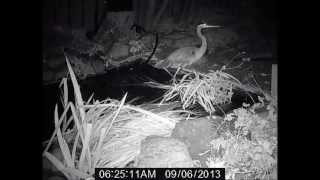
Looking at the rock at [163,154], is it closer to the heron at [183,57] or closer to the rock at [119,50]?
the heron at [183,57]

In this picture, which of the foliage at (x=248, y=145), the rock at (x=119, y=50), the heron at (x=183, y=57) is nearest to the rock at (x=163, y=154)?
the foliage at (x=248, y=145)

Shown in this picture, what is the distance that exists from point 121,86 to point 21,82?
637 mm

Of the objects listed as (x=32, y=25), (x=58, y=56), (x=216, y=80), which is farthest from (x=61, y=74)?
(x=216, y=80)

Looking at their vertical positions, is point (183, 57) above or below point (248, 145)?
above

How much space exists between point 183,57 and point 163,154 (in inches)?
24.7

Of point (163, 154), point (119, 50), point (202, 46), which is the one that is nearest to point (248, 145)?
point (163, 154)

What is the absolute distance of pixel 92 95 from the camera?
243 centimetres

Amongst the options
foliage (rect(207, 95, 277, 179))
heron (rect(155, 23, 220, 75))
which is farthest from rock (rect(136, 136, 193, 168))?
Answer: heron (rect(155, 23, 220, 75))

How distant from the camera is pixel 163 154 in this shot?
239cm

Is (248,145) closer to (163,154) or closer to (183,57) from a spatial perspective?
(163,154)

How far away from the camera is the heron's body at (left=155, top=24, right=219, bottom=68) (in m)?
2.44

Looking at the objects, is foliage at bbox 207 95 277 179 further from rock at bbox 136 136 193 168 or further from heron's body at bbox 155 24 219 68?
heron's body at bbox 155 24 219 68

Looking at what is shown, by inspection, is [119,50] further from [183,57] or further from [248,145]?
[248,145]

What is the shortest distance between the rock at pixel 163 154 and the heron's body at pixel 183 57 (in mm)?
471
